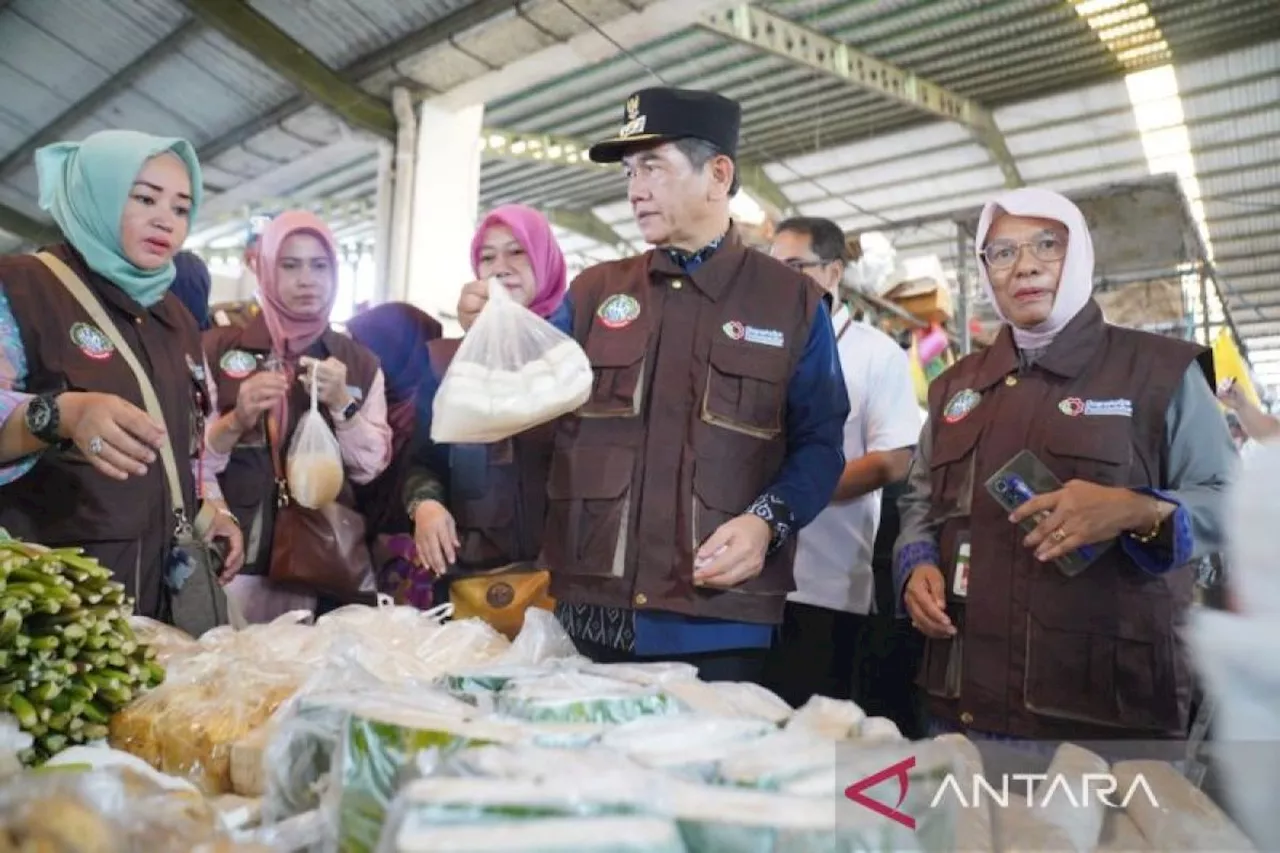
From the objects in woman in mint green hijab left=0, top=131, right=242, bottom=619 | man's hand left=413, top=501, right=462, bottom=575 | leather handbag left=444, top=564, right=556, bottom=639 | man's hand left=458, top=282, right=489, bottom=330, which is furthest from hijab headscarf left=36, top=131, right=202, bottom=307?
leather handbag left=444, top=564, right=556, bottom=639

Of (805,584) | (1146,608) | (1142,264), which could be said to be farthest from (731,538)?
(1142,264)

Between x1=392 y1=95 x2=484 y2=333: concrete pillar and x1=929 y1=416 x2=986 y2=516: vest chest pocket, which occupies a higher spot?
x1=392 y1=95 x2=484 y2=333: concrete pillar

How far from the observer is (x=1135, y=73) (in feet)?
21.3

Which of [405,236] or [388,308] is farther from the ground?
[405,236]

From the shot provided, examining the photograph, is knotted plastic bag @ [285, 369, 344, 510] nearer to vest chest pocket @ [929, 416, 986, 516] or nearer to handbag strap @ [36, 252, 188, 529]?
handbag strap @ [36, 252, 188, 529]

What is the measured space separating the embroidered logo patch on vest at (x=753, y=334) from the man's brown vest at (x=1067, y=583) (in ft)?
1.50

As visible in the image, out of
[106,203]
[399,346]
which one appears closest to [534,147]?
[399,346]

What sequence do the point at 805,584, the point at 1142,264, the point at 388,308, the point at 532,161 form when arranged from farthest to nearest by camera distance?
1. the point at 532,161
2. the point at 1142,264
3. the point at 388,308
4. the point at 805,584

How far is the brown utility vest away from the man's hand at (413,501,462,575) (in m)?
0.30

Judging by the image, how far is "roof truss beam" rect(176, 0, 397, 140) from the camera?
491 cm

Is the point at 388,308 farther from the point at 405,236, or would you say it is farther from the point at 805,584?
the point at 405,236

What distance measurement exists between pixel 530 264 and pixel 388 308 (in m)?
0.88

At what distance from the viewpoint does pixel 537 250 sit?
247 cm

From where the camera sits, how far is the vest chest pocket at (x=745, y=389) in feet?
5.55
